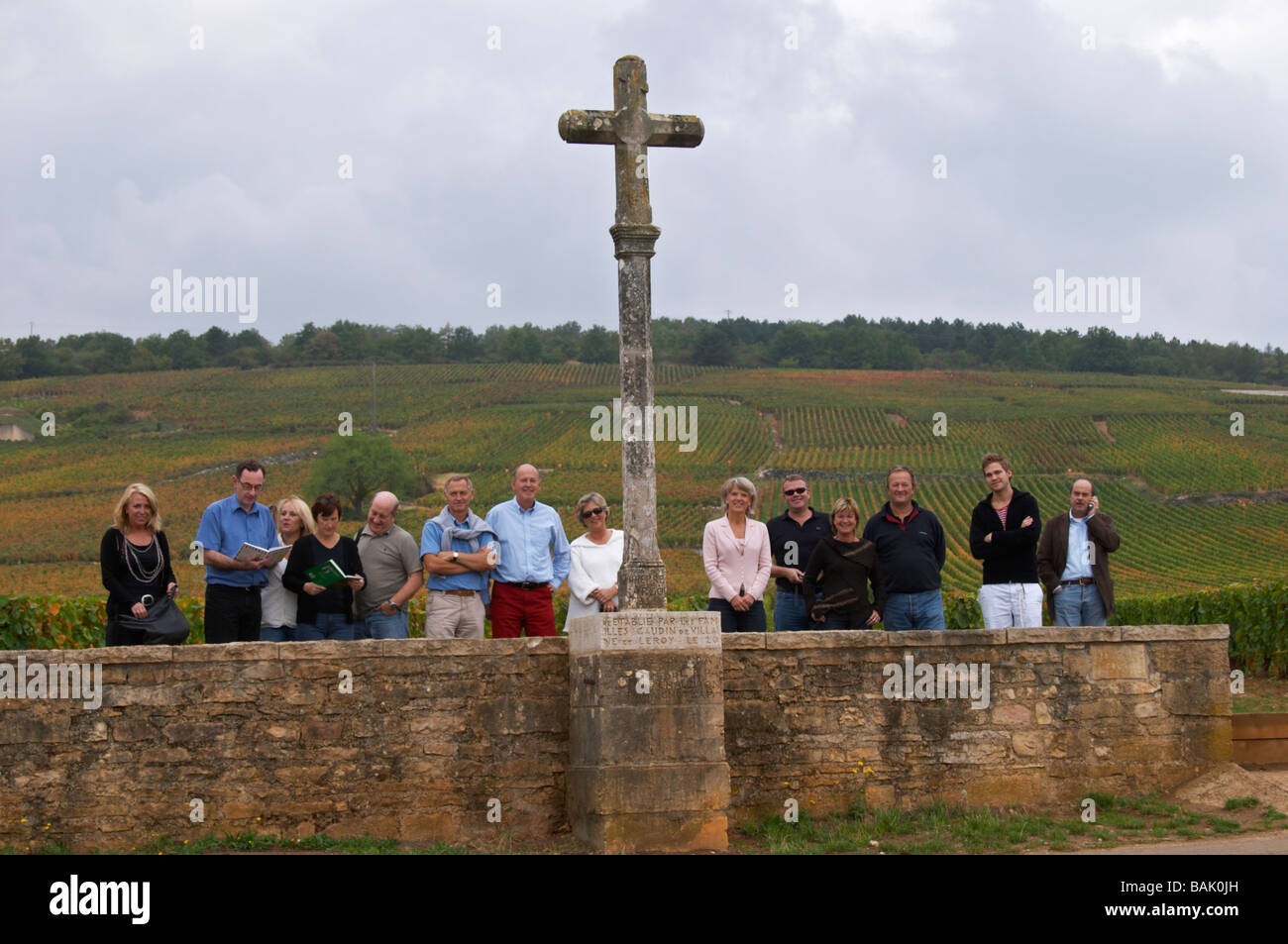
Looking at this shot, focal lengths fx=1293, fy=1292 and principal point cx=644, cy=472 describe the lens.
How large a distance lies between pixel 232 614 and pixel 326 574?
1.94ft

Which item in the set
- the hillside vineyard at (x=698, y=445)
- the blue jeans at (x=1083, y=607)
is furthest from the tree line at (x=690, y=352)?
the blue jeans at (x=1083, y=607)

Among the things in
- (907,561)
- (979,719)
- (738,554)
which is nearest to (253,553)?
(738,554)

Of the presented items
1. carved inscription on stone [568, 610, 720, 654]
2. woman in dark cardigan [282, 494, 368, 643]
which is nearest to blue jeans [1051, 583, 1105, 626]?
carved inscription on stone [568, 610, 720, 654]

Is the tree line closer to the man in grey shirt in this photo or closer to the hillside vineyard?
the hillside vineyard

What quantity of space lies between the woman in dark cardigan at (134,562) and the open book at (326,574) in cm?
75

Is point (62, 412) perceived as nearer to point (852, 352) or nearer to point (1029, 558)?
point (852, 352)

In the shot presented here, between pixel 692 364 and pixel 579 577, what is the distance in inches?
2873

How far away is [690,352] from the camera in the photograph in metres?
82.1

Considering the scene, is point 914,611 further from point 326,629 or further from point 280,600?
point 280,600

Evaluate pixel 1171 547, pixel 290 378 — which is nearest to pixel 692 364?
pixel 290 378

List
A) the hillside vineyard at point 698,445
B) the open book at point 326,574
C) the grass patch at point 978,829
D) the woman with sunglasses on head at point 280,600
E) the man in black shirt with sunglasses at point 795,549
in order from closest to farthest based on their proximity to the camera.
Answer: the grass patch at point 978,829
the open book at point 326,574
the woman with sunglasses on head at point 280,600
the man in black shirt with sunglasses at point 795,549
the hillside vineyard at point 698,445

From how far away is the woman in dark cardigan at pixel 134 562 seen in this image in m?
6.85

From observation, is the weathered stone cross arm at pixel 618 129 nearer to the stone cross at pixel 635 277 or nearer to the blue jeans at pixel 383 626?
the stone cross at pixel 635 277

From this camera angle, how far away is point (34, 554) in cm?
4262
